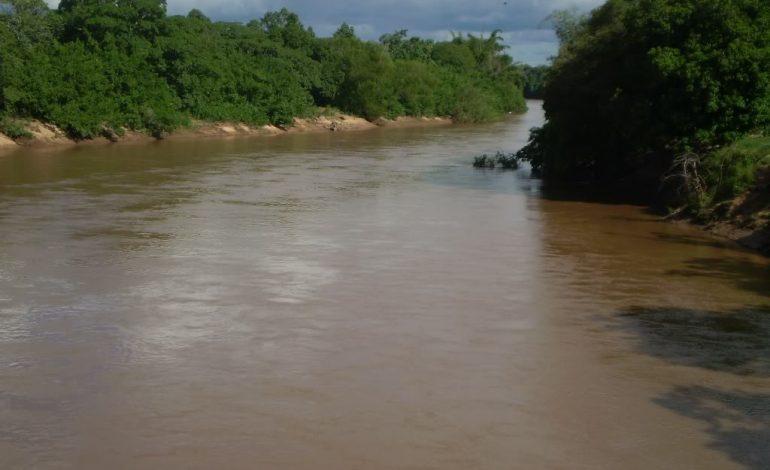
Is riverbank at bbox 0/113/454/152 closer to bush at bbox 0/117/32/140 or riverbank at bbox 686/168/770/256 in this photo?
bush at bbox 0/117/32/140

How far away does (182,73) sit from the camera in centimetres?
6153

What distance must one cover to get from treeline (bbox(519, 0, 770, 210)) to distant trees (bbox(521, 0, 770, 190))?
0.10 feet

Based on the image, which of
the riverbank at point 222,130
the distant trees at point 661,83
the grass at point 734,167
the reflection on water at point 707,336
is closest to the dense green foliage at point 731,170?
the grass at point 734,167

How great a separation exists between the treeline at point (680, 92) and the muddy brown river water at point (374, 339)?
7.11 ft

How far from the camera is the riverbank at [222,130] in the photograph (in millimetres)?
47344

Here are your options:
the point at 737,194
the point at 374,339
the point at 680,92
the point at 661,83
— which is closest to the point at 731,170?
the point at 737,194

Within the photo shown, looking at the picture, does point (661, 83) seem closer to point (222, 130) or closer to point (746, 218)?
point (746, 218)

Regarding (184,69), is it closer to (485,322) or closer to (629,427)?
(485,322)

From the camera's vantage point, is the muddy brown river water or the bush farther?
the bush

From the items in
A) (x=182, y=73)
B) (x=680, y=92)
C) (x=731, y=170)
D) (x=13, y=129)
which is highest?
(x=182, y=73)

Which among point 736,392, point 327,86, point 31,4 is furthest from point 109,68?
point 736,392

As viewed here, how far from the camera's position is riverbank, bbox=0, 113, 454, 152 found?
155 feet

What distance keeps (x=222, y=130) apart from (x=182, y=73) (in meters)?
4.62

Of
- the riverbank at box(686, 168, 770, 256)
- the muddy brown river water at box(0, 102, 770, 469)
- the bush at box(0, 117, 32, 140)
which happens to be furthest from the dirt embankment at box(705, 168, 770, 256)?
the bush at box(0, 117, 32, 140)
